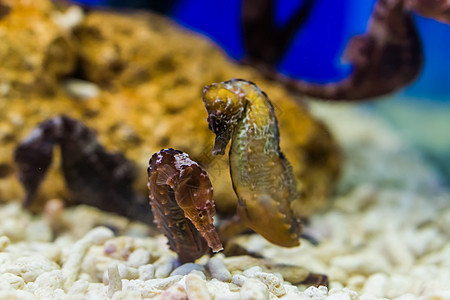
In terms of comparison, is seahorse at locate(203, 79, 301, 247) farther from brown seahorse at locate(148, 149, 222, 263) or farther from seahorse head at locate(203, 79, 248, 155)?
brown seahorse at locate(148, 149, 222, 263)

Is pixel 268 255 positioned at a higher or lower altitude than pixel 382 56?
lower

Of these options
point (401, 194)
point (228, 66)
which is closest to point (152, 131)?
point (228, 66)

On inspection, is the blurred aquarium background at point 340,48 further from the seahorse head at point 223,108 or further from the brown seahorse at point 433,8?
the seahorse head at point 223,108

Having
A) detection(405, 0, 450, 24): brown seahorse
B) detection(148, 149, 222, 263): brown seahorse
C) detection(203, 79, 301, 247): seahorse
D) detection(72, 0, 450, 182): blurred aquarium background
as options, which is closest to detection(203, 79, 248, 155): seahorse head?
detection(203, 79, 301, 247): seahorse

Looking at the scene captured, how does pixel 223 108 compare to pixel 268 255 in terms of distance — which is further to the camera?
pixel 268 255

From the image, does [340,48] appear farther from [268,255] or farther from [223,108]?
[223,108]

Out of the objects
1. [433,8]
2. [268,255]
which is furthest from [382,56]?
[268,255]

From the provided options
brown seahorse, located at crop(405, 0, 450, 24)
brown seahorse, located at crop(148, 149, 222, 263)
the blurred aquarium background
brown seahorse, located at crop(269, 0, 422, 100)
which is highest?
the blurred aquarium background
